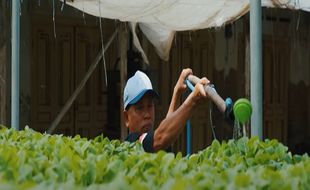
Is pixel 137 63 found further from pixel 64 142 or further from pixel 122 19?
pixel 64 142

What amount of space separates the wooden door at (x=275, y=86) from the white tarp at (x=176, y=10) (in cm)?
413

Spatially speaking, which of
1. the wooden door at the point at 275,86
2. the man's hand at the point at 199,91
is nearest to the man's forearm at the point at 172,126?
the man's hand at the point at 199,91

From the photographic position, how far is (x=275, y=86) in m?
12.2

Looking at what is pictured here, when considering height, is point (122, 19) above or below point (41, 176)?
above

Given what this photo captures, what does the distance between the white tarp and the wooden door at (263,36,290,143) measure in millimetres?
4127

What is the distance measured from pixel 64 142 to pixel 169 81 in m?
6.89

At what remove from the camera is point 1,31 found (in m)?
8.05

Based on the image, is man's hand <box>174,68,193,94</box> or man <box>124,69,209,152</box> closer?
man <box>124,69,209,152</box>

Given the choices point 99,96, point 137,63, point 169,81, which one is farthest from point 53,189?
point 169,81

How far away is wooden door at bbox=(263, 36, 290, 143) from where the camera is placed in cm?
1192

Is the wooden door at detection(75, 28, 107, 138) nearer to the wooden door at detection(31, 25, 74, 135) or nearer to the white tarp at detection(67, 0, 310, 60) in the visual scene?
the wooden door at detection(31, 25, 74, 135)

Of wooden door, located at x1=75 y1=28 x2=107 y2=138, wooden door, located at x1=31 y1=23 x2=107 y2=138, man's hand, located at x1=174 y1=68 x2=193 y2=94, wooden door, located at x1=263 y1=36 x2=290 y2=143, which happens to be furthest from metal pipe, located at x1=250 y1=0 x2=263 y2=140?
wooden door, located at x1=263 y1=36 x2=290 y2=143

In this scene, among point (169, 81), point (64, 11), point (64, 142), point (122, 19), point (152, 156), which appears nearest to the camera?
point (152, 156)

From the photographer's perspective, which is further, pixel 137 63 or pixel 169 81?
pixel 169 81
